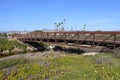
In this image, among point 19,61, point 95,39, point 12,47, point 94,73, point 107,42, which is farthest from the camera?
point 12,47

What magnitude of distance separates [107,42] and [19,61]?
16.3 meters

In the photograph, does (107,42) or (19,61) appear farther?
(107,42)

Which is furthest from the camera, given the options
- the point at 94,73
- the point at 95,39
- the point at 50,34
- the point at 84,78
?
the point at 50,34

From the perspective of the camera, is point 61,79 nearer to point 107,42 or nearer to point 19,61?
point 19,61

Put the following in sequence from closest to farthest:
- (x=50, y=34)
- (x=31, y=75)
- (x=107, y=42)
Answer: (x=31, y=75), (x=107, y=42), (x=50, y=34)

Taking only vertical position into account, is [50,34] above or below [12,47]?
above

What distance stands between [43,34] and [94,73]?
44.5 metres

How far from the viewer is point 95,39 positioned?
126 feet

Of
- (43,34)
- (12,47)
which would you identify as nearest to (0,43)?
(12,47)

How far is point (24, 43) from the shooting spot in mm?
Answer: 71812

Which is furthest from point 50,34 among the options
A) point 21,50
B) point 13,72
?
point 13,72

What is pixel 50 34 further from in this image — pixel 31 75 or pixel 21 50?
pixel 31 75

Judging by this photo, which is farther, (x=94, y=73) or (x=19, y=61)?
(x=19, y=61)

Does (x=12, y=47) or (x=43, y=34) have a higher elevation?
(x=43, y=34)
